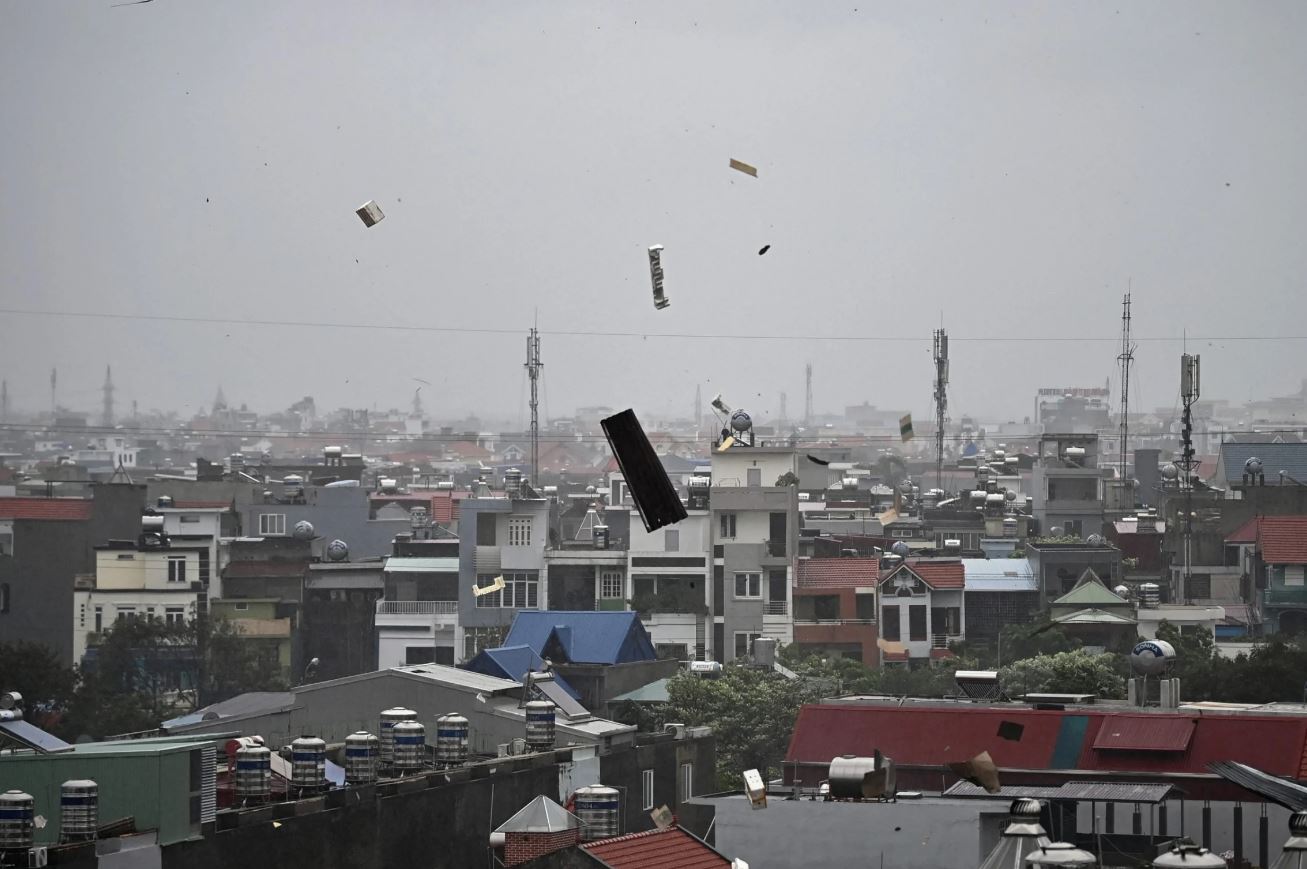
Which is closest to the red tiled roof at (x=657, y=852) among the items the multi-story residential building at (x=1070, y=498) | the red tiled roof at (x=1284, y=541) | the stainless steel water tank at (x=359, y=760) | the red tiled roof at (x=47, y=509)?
the stainless steel water tank at (x=359, y=760)

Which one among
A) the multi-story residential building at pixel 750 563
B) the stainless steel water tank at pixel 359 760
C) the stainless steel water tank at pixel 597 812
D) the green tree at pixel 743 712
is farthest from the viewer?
the multi-story residential building at pixel 750 563

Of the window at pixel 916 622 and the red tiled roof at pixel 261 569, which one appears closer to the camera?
the window at pixel 916 622

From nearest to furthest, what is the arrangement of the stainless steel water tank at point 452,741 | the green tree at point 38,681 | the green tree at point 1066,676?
the stainless steel water tank at point 452,741 → the green tree at point 1066,676 → the green tree at point 38,681

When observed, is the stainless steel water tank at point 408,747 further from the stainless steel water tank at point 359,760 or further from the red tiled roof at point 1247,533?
the red tiled roof at point 1247,533

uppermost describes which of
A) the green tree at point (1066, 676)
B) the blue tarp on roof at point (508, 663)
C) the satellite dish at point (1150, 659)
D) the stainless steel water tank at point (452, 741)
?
the satellite dish at point (1150, 659)

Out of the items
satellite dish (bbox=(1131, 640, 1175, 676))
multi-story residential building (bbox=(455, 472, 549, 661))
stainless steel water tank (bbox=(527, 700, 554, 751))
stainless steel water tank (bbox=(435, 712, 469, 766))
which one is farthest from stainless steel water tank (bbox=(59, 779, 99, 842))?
multi-story residential building (bbox=(455, 472, 549, 661))

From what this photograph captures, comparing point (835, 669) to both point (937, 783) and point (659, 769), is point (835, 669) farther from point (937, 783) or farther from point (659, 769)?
point (937, 783)

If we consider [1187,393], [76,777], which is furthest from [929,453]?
[76,777]

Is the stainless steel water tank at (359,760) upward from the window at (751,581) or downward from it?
upward

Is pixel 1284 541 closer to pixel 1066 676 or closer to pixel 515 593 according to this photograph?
pixel 1066 676

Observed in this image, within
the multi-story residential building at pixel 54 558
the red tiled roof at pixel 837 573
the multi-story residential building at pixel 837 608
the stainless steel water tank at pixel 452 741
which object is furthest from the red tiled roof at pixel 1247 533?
the stainless steel water tank at pixel 452 741
